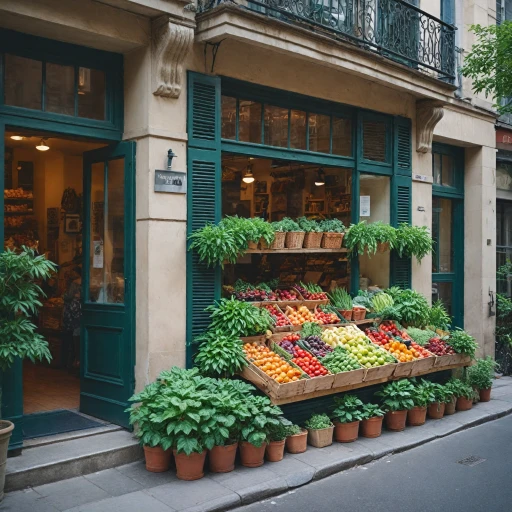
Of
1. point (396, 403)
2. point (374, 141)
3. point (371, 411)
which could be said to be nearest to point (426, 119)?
point (374, 141)

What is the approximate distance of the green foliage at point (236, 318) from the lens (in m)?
8.20

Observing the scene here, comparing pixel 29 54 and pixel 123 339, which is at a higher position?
pixel 29 54

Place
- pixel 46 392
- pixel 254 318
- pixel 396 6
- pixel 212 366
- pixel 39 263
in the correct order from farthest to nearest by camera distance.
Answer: pixel 396 6, pixel 46 392, pixel 254 318, pixel 212 366, pixel 39 263

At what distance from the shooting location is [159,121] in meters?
7.93

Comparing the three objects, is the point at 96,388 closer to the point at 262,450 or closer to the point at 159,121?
the point at 262,450

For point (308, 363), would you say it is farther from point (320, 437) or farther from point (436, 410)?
point (436, 410)

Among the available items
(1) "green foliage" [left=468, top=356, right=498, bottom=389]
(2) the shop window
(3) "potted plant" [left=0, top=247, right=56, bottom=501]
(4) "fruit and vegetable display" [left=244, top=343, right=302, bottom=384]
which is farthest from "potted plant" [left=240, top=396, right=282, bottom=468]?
(1) "green foliage" [left=468, top=356, right=498, bottom=389]

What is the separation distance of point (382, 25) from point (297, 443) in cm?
657

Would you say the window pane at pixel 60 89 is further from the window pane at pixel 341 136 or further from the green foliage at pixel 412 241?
the green foliage at pixel 412 241

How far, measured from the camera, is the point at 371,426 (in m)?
8.72

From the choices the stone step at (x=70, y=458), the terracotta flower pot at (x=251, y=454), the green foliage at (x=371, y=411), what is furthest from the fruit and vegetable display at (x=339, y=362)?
the stone step at (x=70, y=458)

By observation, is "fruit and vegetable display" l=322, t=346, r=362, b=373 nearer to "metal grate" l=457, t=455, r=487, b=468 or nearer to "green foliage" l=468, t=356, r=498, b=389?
"metal grate" l=457, t=455, r=487, b=468

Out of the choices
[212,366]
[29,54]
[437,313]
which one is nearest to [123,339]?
[212,366]

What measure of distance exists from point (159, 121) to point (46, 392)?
430 centimetres
